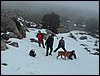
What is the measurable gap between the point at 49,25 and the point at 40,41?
2321 centimetres

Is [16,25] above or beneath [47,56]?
above

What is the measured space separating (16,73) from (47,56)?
6.13 meters

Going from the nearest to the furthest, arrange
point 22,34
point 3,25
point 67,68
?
point 67,68 → point 3,25 → point 22,34

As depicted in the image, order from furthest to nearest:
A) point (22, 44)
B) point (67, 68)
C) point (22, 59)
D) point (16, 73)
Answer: point (22, 44)
point (22, 59)
point (67, 68)
point (16, 73)

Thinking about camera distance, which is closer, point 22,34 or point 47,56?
point 47,56

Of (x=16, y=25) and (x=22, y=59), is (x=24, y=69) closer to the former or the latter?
(x=22, y=59)

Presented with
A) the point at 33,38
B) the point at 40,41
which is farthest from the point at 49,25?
the point at 40,41

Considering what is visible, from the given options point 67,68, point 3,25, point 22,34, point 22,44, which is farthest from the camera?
point 22,34

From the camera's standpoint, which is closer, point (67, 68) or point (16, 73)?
point (16, 73)

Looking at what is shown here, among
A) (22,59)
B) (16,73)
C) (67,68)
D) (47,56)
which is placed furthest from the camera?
(47,56)

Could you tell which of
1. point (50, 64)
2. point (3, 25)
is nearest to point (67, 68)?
point (50, 64)

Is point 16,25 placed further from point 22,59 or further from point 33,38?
point 22,59

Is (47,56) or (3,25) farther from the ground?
(3,25)

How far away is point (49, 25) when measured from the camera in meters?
47.7
